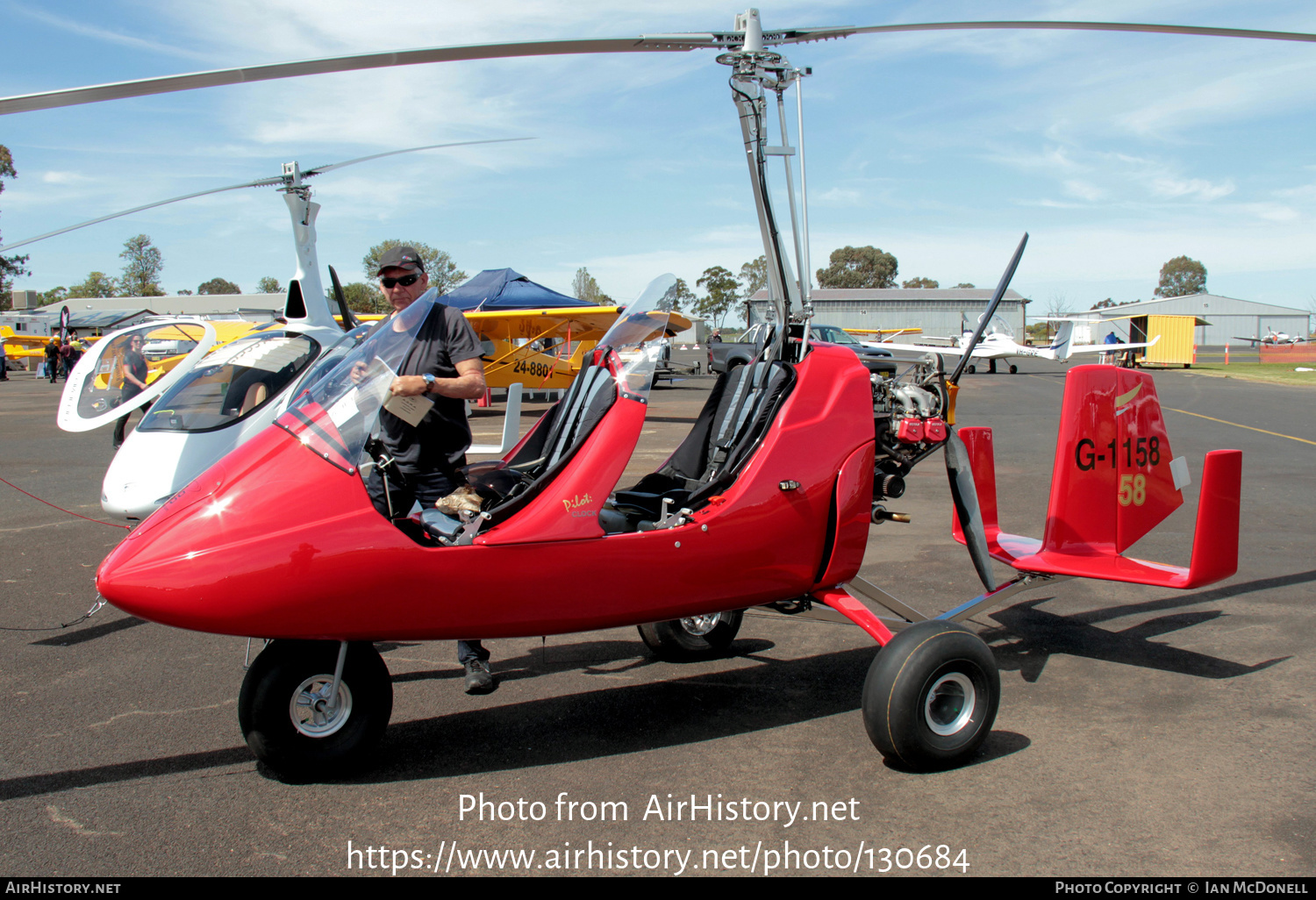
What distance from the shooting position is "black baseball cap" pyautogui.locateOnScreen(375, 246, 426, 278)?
4.06 m

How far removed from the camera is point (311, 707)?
3.22 m

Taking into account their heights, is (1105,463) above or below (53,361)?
below

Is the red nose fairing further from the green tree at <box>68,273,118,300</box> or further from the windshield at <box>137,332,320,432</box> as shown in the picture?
the green tree at <box>68,273,118,300</box>

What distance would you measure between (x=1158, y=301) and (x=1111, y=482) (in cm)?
11795

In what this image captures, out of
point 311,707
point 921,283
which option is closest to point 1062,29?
point 311,707

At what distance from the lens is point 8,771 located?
3369 mm

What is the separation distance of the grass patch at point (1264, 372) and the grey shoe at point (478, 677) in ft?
99.8

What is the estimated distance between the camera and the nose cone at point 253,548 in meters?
2.80

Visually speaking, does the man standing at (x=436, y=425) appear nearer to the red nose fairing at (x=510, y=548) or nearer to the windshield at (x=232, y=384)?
the red nose fairing at (x=510, y=548)

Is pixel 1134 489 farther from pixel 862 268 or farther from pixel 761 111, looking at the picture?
pixel 862 268

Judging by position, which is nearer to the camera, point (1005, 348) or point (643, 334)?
point (643, 334)

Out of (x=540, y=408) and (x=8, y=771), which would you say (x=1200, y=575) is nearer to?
(x=8, y=771)

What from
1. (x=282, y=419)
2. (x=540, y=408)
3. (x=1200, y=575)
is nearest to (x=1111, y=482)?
(x=1200, y=575)

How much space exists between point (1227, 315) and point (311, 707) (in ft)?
365
